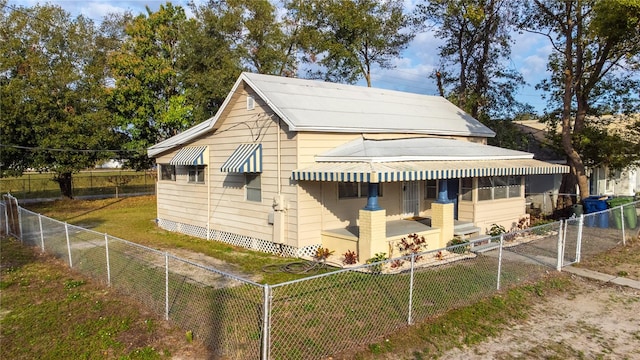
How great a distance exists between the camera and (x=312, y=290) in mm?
8508

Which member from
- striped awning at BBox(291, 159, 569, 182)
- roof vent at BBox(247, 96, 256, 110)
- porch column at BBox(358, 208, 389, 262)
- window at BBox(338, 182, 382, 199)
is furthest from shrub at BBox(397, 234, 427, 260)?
roof vent at BBox(247, 96, 256, 110)

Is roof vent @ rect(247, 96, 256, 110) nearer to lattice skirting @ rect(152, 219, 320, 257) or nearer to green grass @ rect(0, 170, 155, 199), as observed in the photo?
lattice skirting @ rect(152, 219, 320, 257)

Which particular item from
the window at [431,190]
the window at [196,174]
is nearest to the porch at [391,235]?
the window at [431,190]

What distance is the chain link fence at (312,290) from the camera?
6371 mm

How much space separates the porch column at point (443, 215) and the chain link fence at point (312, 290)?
0.58 m

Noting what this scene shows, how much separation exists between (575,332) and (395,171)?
5.02 m

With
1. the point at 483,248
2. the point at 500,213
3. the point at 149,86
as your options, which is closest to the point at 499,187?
the point at 500,213

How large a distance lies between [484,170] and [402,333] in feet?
25.6

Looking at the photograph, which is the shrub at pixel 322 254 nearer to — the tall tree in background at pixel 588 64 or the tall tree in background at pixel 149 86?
the tall tree in background at pixel 588 64

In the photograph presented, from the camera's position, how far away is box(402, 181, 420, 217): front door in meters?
15.0

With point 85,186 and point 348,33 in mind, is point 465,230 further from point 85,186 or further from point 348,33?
point 85,186

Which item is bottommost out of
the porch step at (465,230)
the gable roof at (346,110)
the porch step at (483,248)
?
the porch step at (483,248)

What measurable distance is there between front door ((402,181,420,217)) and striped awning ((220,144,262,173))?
16.9 feet

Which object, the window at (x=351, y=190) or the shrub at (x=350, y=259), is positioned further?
the window at (x=351, y=190)
